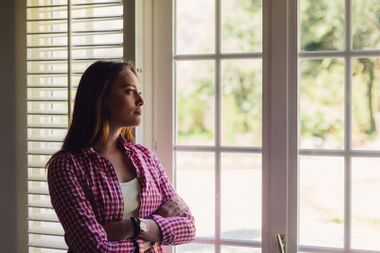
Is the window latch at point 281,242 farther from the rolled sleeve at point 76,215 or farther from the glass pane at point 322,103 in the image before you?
the rolled sleeve at point 76,215

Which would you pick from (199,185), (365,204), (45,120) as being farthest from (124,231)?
(365,204)

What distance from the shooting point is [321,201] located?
6.02 feet

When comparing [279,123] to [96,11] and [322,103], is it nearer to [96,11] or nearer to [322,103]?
[322,103]

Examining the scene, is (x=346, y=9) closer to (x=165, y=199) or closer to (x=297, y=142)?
(x=297, y=142)

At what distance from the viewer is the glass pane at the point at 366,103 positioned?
1.77m

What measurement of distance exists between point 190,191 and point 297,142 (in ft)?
1.56

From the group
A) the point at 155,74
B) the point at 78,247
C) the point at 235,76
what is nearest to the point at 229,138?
the point at 235,76

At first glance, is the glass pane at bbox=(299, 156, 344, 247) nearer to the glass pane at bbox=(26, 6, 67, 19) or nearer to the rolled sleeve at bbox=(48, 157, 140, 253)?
the rolled sleeve at bbox=(48, 157, 140, 253)

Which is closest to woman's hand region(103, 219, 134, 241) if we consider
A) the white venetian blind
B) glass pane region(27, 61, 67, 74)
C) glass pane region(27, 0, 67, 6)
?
the white venetian blind

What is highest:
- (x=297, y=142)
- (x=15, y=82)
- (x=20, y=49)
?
(x=20, y=49)

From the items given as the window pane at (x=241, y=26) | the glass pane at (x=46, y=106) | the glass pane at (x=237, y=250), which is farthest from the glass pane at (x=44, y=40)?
the glass pane at (x=237, y=250)

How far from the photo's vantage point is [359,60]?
5.85ft

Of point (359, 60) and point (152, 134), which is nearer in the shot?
point (359, 60)

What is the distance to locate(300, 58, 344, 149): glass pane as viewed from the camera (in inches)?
71.2
